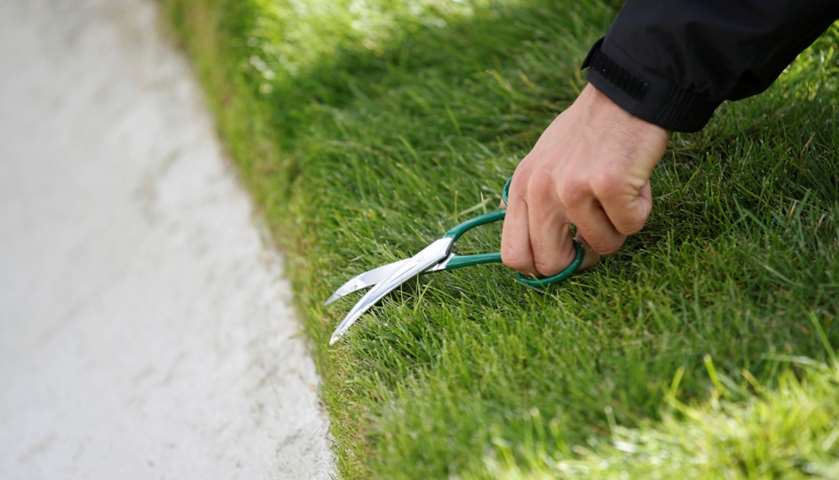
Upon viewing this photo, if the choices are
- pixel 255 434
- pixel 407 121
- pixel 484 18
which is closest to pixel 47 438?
pixel 255 434

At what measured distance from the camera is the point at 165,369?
2.41 m

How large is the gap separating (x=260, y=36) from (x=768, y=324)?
6.63 feet

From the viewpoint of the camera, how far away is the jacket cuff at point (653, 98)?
1.45 m

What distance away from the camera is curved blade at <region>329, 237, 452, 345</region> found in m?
1.82

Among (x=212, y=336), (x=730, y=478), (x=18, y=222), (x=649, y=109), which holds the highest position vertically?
(x=649, y=109)

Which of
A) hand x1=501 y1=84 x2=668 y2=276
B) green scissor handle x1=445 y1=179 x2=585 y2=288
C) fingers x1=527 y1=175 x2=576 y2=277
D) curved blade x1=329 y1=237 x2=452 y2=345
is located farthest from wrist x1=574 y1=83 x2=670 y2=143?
curved blade x1=329 y1=237 x2=452 y2=345

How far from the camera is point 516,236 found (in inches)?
63.8

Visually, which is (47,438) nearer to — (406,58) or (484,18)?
(406,58)

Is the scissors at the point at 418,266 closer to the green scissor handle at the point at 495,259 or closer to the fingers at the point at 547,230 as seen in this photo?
the green scissor handle at the point at 495,259

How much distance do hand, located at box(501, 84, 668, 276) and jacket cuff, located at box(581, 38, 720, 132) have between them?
0.01 meters

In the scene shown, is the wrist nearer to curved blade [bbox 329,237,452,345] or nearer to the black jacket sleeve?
the black jacket sleeve

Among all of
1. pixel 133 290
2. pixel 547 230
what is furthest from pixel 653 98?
pixel 133 290

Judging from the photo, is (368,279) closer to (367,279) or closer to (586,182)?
(367,279)

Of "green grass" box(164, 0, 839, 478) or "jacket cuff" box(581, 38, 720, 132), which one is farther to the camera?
"jacket cuff" box(581, 38, 720, 132)
